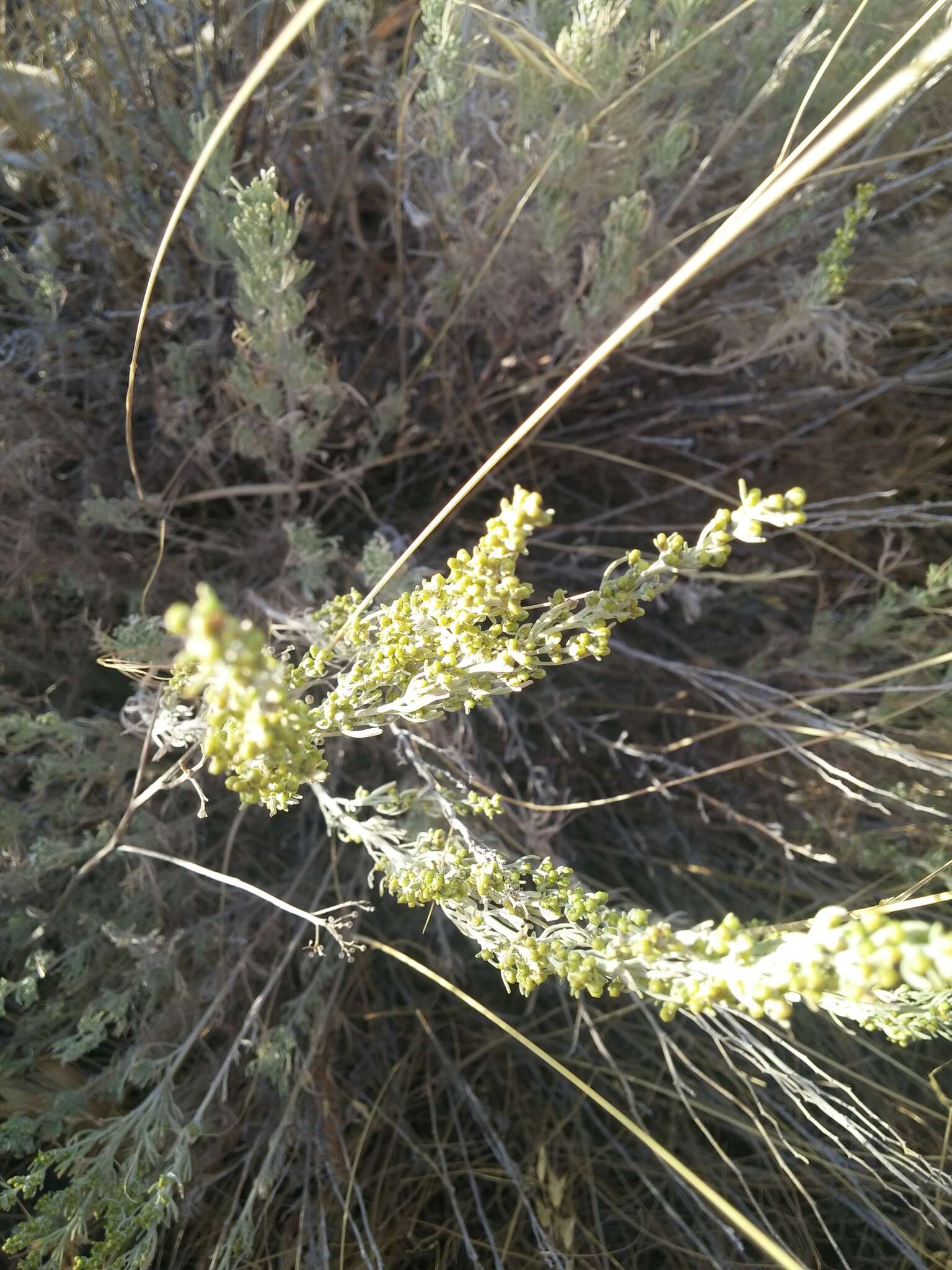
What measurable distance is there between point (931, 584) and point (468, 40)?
1135 millimetres

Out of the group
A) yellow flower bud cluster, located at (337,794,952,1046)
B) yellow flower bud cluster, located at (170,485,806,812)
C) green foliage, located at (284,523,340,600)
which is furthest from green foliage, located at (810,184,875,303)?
yellow flower bud cluster, located at (337,794,952,1046)

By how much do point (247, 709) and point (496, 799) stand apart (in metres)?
0.34

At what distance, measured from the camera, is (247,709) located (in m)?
0.53

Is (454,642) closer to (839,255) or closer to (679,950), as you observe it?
(679,950)

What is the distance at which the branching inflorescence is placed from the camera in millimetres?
512

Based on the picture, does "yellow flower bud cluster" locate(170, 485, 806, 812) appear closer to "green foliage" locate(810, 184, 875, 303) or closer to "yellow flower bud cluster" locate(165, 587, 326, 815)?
"yellow flower bud cluster" locate(165, 587, 326, 815)

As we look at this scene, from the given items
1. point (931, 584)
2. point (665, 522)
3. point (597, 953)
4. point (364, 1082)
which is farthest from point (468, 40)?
point (364, 1082)

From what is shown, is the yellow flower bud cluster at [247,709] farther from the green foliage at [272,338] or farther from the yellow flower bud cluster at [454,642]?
the green foliage at [272,338]

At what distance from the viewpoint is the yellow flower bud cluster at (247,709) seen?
444 millimetres

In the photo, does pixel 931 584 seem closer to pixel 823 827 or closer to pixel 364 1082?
pixel 823 827

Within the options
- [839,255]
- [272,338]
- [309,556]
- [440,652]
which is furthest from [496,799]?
[839,255]

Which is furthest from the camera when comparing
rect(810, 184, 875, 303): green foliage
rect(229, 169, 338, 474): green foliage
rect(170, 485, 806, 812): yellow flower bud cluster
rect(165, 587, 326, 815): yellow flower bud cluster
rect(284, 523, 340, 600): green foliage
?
rect(284, 523, 340, 600): green foliage

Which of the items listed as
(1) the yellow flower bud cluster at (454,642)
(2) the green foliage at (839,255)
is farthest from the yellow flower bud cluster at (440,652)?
(2) the green foliage at (839,255)

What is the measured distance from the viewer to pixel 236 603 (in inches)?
58.7
